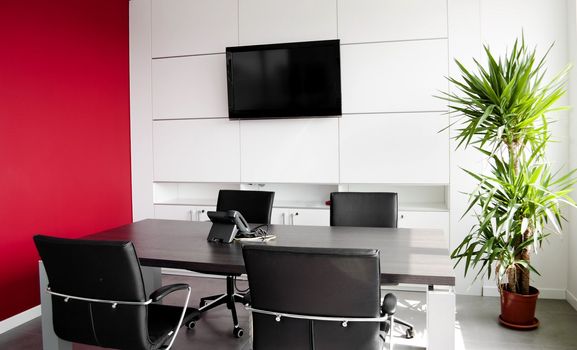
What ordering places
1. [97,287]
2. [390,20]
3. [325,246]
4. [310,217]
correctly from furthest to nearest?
[310,217], [390,20], [325,246], [97,287]

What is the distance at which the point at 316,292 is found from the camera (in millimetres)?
1938

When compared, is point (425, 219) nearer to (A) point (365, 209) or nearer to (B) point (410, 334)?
(A) point (365, 209)

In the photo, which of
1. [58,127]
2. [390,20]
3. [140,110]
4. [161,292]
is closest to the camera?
[161,292]

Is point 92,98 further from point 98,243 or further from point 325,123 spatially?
point 98,243

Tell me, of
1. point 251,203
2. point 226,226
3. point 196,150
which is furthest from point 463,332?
point 196,150

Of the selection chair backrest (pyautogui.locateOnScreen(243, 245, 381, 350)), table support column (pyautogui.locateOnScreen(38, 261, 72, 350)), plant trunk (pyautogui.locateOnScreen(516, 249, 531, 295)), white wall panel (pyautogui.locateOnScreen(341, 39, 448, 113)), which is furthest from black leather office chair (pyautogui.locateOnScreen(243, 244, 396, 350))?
white wall panel (pyautogui.locateOnScreen(341, 39, 448, 113))

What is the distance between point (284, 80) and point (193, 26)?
49.9 inches

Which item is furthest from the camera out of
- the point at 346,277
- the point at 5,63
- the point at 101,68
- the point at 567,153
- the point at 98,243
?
the point at 101,68

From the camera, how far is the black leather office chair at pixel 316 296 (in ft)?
6.17

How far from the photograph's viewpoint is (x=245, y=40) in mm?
5074

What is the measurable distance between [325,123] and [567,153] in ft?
7.56

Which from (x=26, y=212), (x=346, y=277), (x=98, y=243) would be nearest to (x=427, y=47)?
(x=346, y=277)

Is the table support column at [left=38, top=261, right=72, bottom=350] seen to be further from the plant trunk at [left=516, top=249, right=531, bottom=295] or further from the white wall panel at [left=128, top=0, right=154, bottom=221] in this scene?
the plant trunk at [left=516, top=249, right=531, bottom=295]

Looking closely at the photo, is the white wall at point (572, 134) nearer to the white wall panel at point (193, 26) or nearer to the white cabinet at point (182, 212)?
the white wall panel at point (193, 26)
